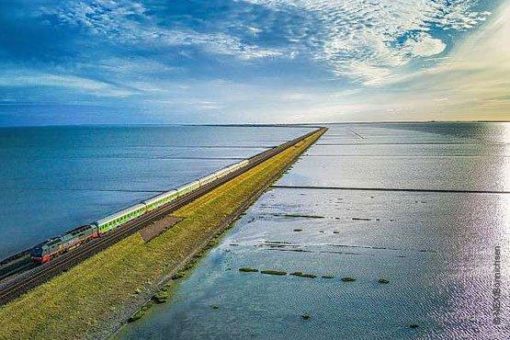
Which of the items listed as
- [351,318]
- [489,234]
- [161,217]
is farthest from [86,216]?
[489,234]

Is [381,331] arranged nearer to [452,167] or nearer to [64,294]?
[64,294]

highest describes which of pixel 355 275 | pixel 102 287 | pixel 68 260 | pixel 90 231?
pixel 90 231

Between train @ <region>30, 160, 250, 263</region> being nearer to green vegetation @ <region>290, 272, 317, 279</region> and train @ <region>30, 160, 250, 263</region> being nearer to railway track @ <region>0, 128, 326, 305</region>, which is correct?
railway track @ <region>0, 128, 326, 305</region>

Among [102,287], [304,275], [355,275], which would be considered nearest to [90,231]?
[102,287]

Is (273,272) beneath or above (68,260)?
A: beneath

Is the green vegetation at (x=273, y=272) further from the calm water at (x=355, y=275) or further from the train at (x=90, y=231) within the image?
the train at (x=90, y=231)

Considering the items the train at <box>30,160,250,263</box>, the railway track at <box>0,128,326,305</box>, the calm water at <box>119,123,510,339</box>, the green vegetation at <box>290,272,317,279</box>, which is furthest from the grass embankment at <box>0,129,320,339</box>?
the green vegetation at <box>290,272,317,279</box>

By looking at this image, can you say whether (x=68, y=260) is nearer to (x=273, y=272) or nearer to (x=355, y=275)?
(x=273, y=272)
